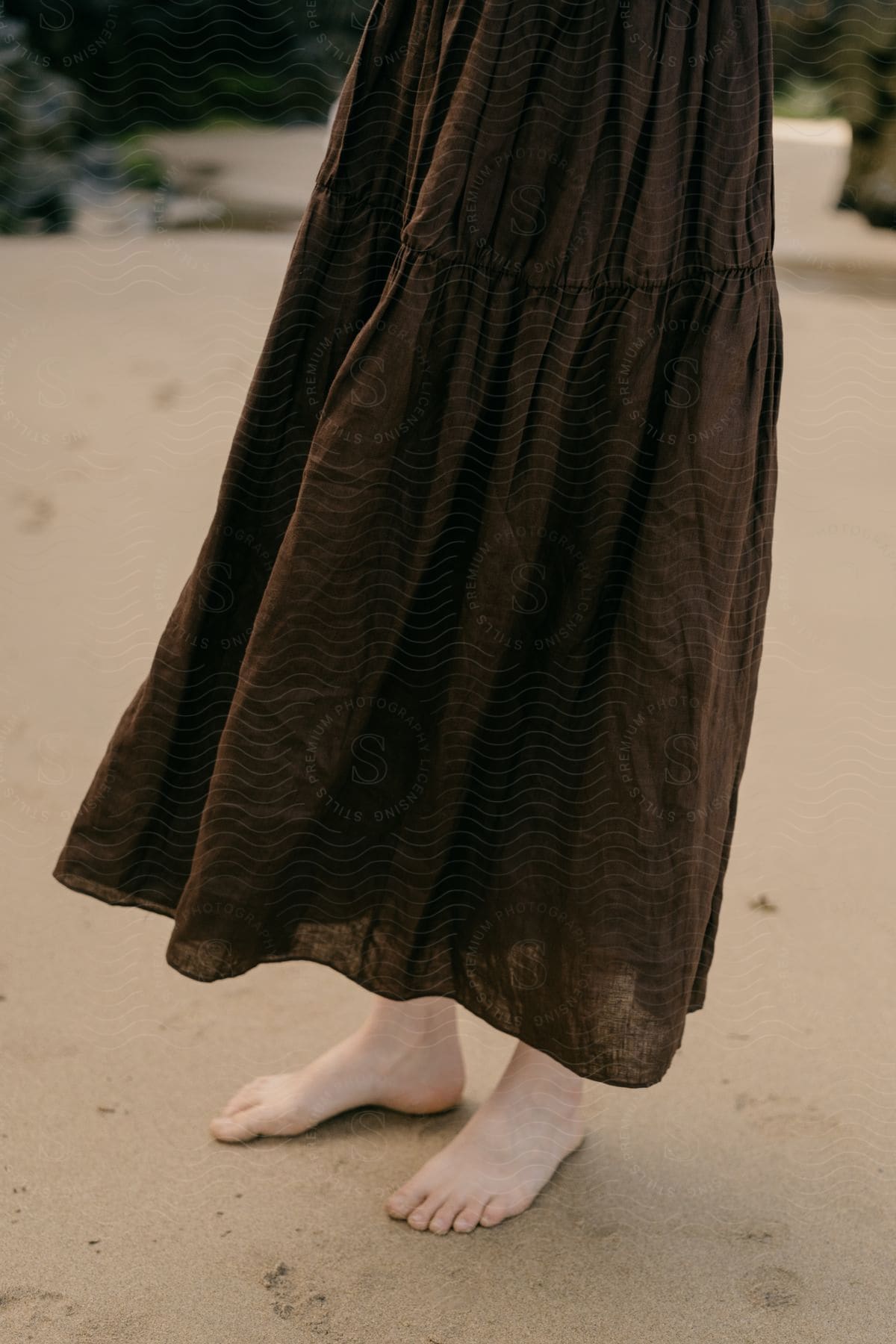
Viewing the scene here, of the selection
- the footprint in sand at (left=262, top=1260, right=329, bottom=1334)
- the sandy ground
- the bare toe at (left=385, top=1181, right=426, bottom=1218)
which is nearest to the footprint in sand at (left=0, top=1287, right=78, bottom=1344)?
the sandy ground

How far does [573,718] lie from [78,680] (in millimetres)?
1061

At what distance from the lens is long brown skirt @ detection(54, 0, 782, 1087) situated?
87 centimetres

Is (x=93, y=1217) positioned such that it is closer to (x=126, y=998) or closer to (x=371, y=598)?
(x=126, y=998)

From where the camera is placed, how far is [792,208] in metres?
2.54

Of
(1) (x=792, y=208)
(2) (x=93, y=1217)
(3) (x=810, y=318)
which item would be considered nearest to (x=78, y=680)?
(2) (x=93, y=1217)

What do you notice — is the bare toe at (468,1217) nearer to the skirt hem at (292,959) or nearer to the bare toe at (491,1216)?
the bare toe at (491,1216)

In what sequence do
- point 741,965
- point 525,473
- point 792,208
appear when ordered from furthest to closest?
point 792,208 → point 741,965 → point 525,473

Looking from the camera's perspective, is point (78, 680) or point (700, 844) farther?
point (78, 680)

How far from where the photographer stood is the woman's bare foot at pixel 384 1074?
109 cm

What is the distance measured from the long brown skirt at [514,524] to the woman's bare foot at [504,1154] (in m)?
0.12

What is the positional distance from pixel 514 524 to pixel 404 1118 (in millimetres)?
527

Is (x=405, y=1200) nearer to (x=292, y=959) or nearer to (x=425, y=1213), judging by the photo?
(x=425, y=1213)

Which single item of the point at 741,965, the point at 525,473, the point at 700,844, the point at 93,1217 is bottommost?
the point at 93,1217

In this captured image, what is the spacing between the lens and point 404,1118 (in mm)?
1119
